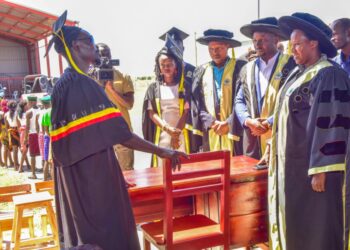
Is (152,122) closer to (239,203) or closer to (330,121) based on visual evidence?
(239,203)

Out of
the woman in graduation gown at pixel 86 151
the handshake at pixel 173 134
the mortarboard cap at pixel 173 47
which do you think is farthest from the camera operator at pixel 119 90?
the woman in graduation gown at pixel 86 151

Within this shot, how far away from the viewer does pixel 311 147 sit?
251cm

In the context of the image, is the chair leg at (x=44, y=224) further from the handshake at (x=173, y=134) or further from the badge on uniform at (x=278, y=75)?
the badge on uniform at (x=278, y=75)

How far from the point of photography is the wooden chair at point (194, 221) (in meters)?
2.49

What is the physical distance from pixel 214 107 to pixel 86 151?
215cm

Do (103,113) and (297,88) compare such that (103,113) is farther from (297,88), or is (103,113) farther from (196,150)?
(196,150)

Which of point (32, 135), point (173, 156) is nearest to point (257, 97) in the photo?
point (173, 156)

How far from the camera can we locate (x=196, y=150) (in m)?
4.47

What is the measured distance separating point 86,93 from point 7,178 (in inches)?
251

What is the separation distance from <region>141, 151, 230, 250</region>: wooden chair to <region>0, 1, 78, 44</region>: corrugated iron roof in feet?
57.7

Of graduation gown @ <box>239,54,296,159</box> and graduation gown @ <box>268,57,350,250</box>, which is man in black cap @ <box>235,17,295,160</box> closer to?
graduation gown @ <box>239,54,296,159</box>

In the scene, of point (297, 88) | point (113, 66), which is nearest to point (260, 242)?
point (297, 88)

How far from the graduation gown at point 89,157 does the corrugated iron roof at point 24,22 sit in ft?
58.2

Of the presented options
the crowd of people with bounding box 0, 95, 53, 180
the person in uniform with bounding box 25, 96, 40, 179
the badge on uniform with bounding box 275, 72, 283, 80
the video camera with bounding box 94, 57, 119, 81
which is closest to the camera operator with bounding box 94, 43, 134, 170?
the video camera with bounding box 94, 57, 119, 81
